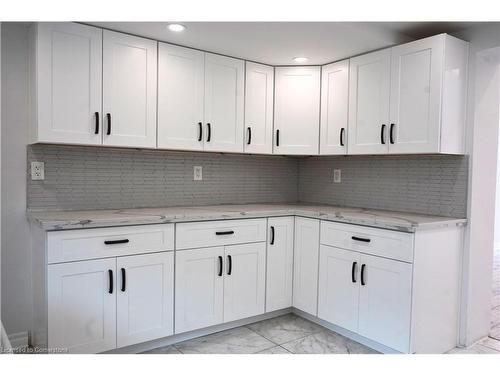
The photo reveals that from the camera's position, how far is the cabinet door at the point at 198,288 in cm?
263

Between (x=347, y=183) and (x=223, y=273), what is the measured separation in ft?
4.63

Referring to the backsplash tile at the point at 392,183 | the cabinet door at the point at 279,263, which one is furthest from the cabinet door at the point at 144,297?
the backsplash tile at the point at 392,183

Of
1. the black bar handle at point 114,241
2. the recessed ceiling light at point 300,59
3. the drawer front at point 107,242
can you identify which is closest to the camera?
the drawer front at point 107,242

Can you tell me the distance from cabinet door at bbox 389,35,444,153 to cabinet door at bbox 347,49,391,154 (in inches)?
2.3

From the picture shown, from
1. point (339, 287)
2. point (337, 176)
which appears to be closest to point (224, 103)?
point (337, 176)

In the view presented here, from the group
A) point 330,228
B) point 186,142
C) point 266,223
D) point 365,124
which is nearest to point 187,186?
point 186,142

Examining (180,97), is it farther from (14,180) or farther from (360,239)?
(360,239)

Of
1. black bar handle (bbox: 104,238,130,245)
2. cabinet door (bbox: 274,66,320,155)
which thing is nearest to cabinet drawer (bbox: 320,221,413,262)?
cabinet door (bbox: 274,66,320,155)

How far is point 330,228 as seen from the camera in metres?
2.86

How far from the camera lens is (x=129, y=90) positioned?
8.63ft

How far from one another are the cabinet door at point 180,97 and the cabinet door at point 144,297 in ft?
2.73

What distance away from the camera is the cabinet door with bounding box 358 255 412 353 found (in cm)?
239

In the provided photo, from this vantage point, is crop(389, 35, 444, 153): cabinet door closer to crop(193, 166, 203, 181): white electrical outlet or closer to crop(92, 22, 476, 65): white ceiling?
crop(92, 22, 476, 65): white ceiling

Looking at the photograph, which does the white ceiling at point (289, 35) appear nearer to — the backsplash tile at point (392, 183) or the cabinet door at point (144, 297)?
the backsplash tile at point (392, 183)
